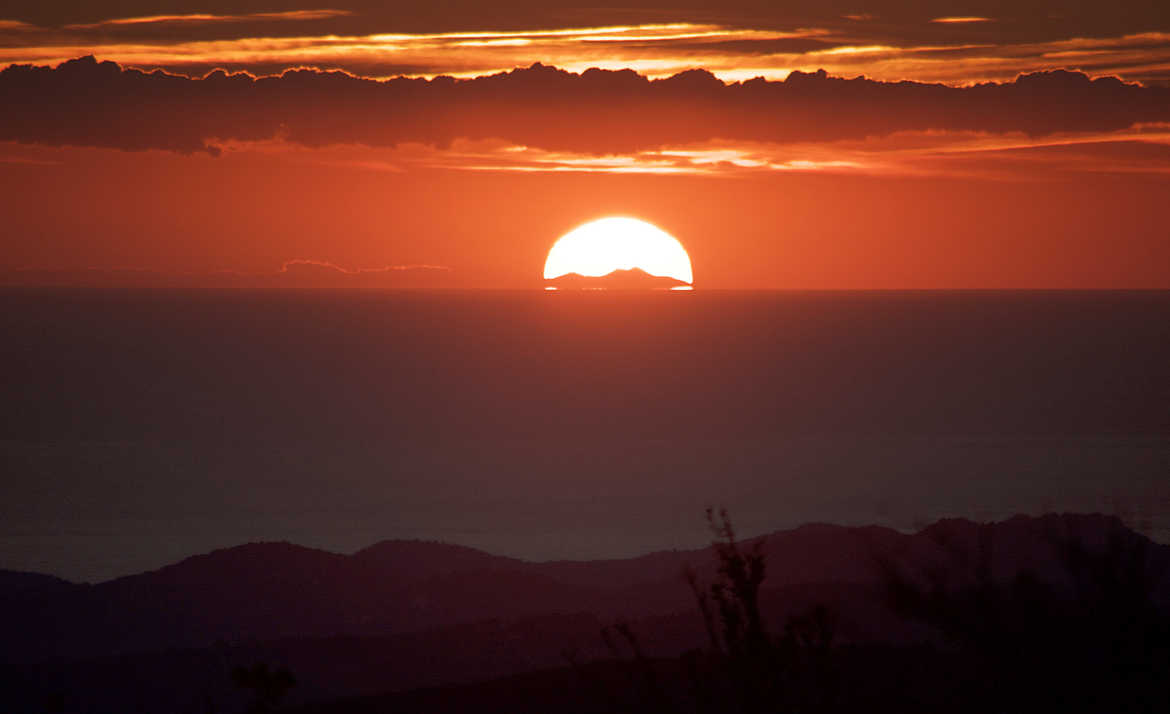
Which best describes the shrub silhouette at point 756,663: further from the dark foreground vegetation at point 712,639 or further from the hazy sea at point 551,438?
the hazy sea at point 551,438

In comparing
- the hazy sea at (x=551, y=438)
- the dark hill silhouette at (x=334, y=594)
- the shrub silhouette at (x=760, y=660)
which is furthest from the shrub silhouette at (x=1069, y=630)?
the dark hill silhouette at (x=334, y=594)

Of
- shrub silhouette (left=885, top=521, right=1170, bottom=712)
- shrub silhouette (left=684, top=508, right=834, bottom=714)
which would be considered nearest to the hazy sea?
shrub silhouette (left=885, top=521, right=1170, bottom=712)

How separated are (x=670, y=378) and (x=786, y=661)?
105 m

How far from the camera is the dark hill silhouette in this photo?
66.3 ft

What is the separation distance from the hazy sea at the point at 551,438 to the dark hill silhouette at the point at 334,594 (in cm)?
352

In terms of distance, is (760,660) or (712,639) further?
(760,660)

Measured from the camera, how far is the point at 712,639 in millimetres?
5219

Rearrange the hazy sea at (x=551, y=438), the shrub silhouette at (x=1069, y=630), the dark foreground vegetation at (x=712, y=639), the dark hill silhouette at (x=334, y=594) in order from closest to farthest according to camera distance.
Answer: the shrub silhouette at (x=1069, y=630)
the dark foreground vegetation at (x=712, y=639)
the dark hill silhouette at (x=334, y=594)
the hazy sea at (x=551, y=438)

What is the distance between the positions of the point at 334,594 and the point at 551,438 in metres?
46.7

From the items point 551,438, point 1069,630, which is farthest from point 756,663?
point 551,438

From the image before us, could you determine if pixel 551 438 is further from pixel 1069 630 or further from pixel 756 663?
pixel 1069 630

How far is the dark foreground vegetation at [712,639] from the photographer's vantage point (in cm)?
515

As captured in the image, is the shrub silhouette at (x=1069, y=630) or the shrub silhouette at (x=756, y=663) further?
the shrub silhouette at (x=756, y=663)

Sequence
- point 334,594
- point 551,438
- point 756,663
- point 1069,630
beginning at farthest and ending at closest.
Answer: point 551,438, point 334,594, point 756,663, point 1069,630
